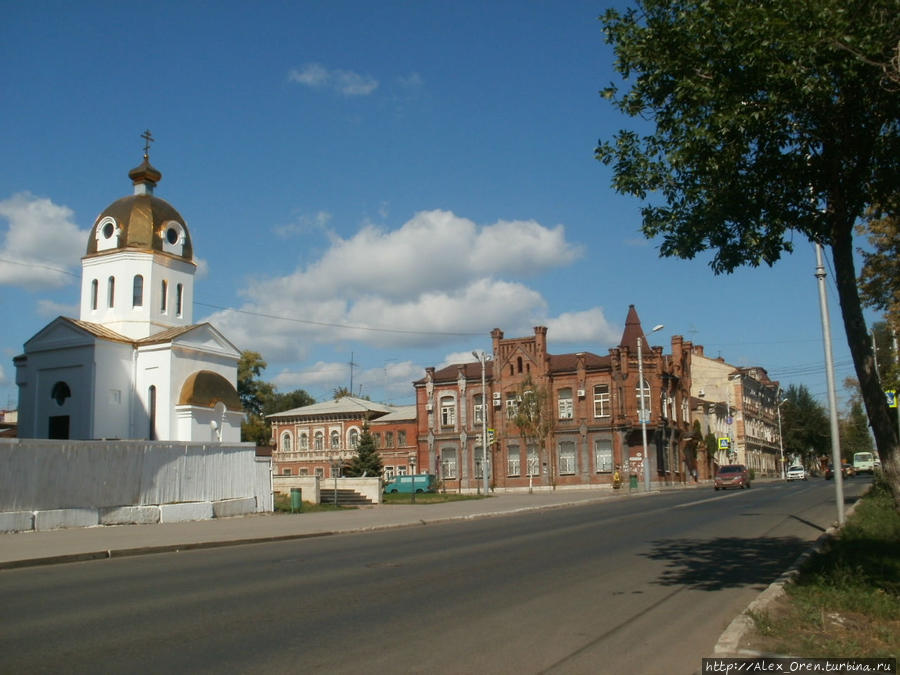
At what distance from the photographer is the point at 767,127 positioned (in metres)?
9.51

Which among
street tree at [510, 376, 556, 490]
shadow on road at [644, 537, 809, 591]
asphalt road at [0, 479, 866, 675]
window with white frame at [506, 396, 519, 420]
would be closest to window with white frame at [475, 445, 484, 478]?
window with white frame at [506, 396, 519, 420]

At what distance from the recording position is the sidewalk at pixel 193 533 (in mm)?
16094

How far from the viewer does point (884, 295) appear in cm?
2822

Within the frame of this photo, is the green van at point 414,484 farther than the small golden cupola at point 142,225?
Yes

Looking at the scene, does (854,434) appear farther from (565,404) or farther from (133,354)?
(133,354)

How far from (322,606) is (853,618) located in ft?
18.6

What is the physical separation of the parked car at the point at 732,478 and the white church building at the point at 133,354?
2832 centimetres

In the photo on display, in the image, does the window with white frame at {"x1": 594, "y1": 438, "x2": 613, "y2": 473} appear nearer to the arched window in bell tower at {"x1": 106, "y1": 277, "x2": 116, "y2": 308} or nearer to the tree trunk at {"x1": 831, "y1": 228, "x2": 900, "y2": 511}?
the arched window in bell tower at {"x1": 106, "y1": 277, "x2": 116, "y2": 308}

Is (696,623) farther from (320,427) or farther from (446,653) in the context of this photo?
(320,427)

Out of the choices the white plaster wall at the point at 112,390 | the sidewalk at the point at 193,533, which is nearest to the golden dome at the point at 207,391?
the white plaster wall at the point at 112,390

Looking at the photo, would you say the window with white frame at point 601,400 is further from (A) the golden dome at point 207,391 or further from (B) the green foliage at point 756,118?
(B) the green foliage at point 756,118

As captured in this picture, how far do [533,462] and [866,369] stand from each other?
54.8 metres

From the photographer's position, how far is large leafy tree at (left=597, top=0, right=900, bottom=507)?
8461 millimetres

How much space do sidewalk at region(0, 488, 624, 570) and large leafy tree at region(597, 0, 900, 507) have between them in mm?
12373
